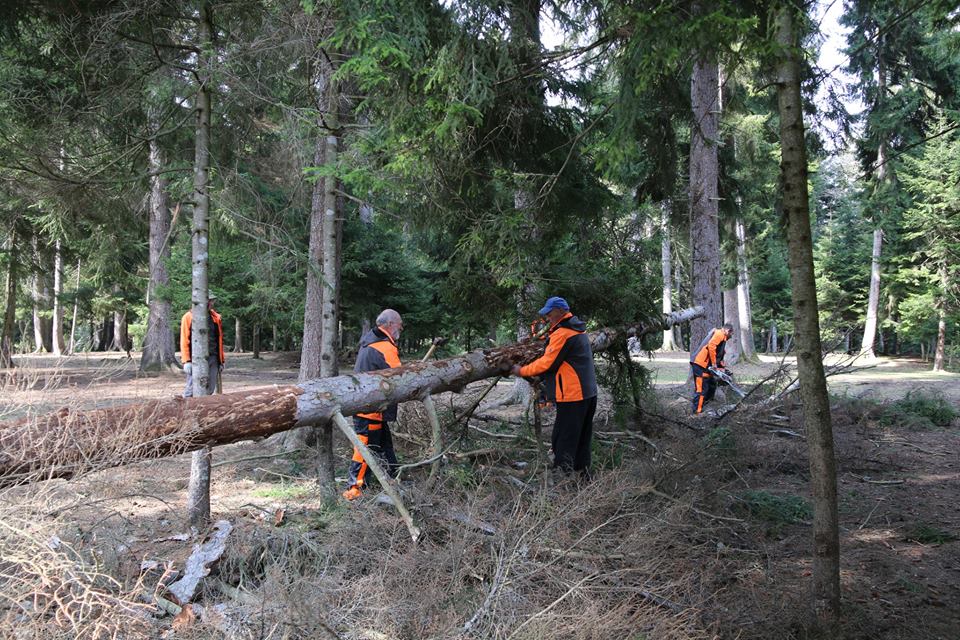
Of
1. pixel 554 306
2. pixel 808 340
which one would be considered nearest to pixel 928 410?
pixel 554 306

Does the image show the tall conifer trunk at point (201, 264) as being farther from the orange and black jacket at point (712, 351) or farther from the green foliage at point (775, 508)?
the orange and black jacket at point (712, 351)

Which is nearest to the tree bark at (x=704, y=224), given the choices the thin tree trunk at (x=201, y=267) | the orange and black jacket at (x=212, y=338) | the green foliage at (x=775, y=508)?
the green foliage at (x=775, y=508)

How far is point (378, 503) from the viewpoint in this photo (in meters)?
3.95

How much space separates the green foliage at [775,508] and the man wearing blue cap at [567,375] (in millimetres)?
1620

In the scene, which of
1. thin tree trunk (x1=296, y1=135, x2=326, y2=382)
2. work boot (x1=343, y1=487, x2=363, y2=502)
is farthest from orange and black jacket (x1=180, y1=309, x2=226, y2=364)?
work boot (x1=343, y1=487, x2=363, y2=502)

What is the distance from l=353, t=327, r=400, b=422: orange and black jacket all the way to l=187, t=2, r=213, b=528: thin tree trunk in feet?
4.48

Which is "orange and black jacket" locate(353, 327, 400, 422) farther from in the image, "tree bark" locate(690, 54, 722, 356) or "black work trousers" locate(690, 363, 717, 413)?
"tree bark" locate(690, 54, 722, 356)

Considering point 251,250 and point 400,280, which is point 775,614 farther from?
point 400,280

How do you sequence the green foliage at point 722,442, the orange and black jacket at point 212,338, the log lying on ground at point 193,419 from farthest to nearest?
the orange and black jacket at point 212,338 → the green foliage at point 722,442 → the log lying on ground at point 193,419

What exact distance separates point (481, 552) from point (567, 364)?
97.6 inches

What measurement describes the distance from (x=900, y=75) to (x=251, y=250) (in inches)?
961

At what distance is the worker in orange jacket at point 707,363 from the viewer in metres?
9.80

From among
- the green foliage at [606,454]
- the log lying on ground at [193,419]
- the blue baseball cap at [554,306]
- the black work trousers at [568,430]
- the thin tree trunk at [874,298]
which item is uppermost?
the thin tree trunk at [874,298]

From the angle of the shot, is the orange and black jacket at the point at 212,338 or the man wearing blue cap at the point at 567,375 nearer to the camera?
the man wearing blue cap at the point at 567,375
